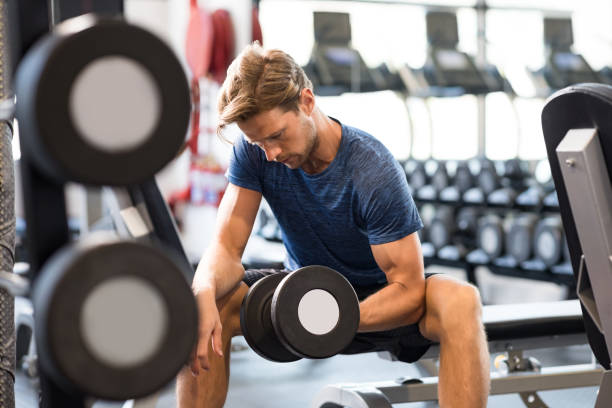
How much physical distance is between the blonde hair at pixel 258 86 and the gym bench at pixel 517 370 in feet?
2.53

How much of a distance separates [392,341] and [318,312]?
53 centimetres

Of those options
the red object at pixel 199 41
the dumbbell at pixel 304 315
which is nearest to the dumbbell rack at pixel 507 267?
the red object at pixel 199 41

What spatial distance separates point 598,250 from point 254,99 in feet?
2.66

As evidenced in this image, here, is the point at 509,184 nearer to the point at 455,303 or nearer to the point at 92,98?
the point at 455,303

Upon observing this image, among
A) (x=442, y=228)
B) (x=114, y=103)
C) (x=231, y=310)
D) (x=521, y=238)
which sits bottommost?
(x=442, y=228)

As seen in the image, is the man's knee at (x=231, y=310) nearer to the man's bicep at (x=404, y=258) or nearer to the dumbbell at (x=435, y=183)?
the man's bicep at (x=404, y=258)

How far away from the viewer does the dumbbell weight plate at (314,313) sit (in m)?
1.35

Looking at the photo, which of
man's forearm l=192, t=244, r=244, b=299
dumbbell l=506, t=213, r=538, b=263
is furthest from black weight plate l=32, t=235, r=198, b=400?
dumbbell l=506, t=213, r=538, b=263

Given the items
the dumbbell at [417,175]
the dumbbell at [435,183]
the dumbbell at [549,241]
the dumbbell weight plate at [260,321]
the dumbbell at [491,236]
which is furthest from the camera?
the dumbbell at [417,175]

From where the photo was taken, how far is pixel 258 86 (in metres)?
1.70

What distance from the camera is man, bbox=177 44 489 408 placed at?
1.65 meters

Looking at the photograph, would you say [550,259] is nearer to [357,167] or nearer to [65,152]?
[357,167]

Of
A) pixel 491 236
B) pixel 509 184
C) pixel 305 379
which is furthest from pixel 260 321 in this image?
pixel 509 184

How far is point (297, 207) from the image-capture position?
74.7 inches
